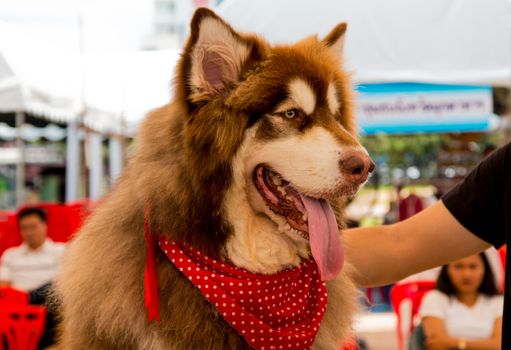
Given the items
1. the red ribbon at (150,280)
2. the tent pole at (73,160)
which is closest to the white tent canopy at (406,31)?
the red ribbon at (150,280)

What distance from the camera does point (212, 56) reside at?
1.99 metres

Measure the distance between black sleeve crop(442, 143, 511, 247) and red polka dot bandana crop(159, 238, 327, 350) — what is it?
542 millimetres

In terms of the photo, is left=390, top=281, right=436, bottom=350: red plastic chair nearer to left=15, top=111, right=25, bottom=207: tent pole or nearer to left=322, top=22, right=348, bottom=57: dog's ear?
left=322, top=22, right=348, bottom=57: dog's ear

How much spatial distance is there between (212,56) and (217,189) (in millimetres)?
403

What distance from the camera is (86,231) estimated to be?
215 cm

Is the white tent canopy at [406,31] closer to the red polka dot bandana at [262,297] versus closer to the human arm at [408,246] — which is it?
the human arm at [408,246]

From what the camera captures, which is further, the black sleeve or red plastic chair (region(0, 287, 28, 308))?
red plastic chair (region(0, 287, 28, 308))

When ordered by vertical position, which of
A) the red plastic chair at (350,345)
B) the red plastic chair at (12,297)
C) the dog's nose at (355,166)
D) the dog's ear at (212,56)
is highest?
the dog's ear at (212,56)

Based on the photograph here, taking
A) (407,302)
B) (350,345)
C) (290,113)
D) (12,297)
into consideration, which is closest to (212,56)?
(290,113)

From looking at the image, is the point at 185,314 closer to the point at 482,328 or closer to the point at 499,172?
the point at 499,172

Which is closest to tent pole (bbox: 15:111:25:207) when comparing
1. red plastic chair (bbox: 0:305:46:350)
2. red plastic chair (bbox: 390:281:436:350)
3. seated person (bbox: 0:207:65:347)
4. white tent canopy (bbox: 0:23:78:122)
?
white tent canopy (bbox: 0:23:78:122)

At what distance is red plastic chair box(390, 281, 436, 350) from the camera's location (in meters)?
4.74

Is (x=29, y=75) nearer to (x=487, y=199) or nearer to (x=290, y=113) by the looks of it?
(x=290, y=113)

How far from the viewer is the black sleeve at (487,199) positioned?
209cm
